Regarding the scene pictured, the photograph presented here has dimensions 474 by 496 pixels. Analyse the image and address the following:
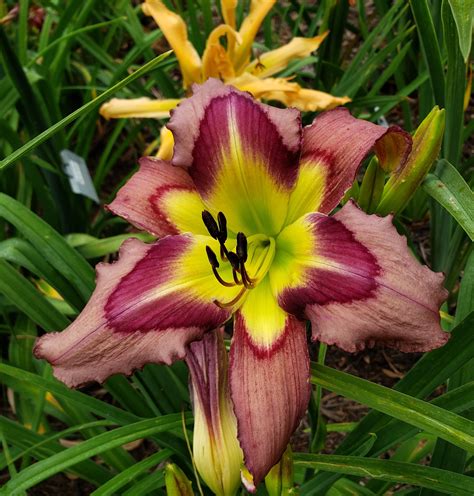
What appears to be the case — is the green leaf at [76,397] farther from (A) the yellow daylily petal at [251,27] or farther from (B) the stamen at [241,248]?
(A) the yellow daylily petal at [251,27]

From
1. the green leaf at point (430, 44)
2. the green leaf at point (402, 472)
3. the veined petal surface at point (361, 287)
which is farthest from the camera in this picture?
the green leaf at point (430, 44)

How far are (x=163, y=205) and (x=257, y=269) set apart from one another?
5.9 inches

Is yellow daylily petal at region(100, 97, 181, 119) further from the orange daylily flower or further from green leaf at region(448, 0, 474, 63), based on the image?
green leaf at region(448, 0, 474, 63)

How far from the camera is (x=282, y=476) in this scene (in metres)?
0.78

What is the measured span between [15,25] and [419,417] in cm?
179

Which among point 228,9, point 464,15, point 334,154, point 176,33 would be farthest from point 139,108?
point 464,15

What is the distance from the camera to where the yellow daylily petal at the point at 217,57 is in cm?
141

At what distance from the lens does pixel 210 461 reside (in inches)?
29.7

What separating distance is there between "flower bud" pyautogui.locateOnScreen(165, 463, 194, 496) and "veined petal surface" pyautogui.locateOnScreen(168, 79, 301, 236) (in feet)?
1.00

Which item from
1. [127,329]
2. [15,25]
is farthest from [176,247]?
[15,25]

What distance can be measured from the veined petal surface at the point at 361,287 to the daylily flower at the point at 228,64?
0.62 metres

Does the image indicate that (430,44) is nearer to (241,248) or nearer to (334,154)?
(334,154)

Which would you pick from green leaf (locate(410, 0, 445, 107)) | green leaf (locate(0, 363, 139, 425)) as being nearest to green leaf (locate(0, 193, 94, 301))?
green leaf (locate(0, 363, 139, 425))

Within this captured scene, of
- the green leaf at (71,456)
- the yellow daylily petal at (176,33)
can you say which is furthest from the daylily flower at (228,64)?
the green leaf at (71,456)
